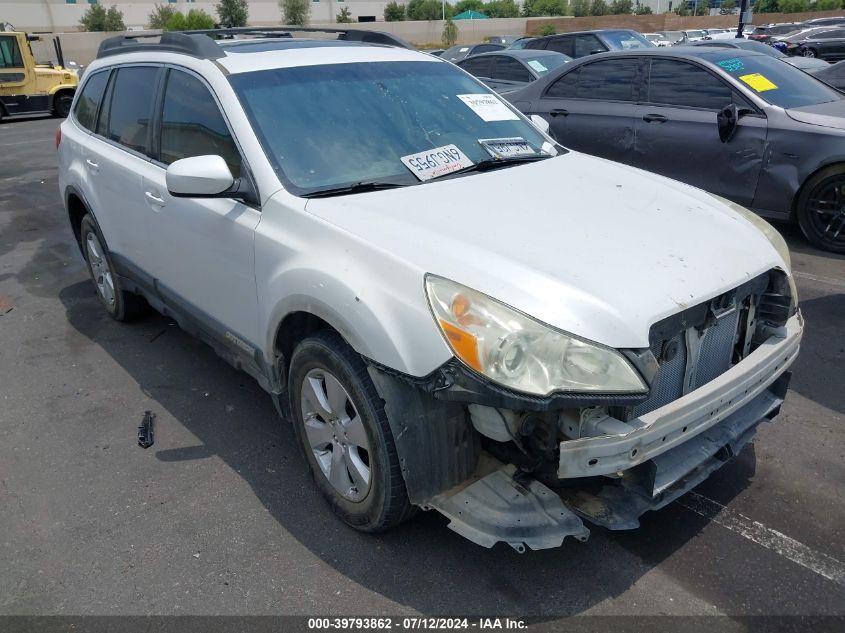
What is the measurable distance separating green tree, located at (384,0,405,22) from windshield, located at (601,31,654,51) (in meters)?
60.5

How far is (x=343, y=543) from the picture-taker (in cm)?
283

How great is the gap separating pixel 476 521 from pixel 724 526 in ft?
3.80

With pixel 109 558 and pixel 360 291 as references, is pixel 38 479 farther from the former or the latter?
pixel 360 291

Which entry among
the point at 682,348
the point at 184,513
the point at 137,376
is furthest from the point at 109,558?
the point at 682,348

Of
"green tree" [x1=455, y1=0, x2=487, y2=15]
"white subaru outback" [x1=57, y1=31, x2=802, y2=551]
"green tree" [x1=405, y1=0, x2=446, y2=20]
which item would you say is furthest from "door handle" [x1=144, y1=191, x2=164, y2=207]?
"green tree" [x1=455, y1=0, x2=487, y2=15]

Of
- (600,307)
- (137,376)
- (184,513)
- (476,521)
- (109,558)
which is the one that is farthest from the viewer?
(137,376)

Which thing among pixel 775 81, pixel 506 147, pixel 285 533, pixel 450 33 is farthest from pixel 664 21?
pixel 285 533

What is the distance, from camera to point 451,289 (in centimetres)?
229

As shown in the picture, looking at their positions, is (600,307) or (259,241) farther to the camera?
(259,241)

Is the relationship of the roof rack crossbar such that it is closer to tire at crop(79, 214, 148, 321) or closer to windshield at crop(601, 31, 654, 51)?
tire at crop(79, 214, 148, 321)

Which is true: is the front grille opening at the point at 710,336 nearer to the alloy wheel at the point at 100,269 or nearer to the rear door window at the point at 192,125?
the rear door window at the point at 192,125

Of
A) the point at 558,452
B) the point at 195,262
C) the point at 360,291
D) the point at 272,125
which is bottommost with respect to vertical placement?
the point at 558,452

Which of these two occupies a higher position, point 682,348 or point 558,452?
point 682,348

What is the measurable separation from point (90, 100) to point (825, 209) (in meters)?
5.86
